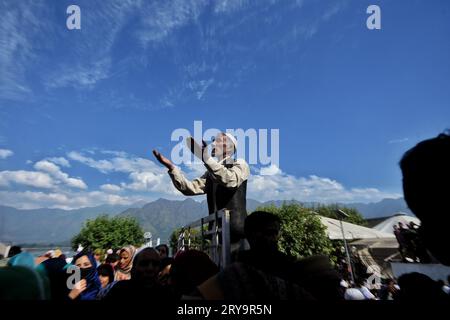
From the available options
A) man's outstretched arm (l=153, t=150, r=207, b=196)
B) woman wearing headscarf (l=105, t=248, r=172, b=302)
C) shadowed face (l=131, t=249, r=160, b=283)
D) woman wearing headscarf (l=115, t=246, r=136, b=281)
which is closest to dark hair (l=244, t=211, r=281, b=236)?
woman wearing headscarf (l=105, t=248, r=172, b=302)

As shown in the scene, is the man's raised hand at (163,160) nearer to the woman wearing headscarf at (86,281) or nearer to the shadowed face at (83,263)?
the woman wearing headscarf at (86,281)

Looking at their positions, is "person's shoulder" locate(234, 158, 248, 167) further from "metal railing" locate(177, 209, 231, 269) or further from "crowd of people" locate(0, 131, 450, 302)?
"crowd of people" locate(0, 131, 450, 302)

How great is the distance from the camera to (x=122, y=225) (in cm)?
5666

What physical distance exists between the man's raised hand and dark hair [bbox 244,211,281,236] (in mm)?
1263

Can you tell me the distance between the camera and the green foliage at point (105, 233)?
169ft

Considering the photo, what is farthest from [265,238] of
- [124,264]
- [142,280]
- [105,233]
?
[105,233]

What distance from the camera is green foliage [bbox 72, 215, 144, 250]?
51.4 m

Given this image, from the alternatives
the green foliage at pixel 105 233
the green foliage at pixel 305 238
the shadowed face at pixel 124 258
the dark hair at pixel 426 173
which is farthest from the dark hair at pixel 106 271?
the green foliage at pixel 105 233

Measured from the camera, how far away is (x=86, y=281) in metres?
3.52

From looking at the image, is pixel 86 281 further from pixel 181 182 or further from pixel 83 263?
pixel 181 182
